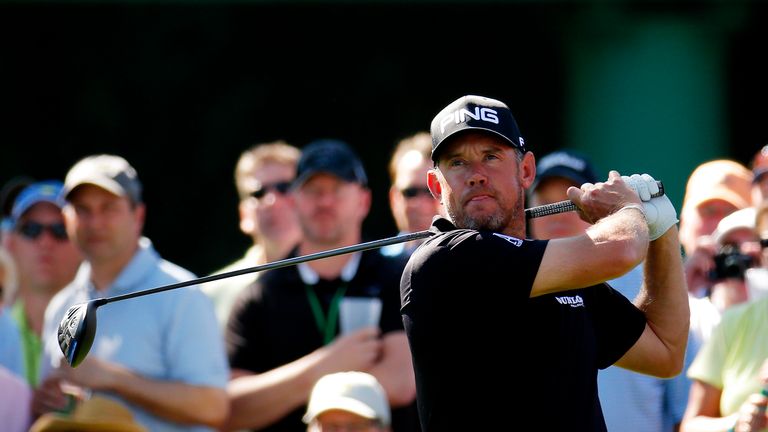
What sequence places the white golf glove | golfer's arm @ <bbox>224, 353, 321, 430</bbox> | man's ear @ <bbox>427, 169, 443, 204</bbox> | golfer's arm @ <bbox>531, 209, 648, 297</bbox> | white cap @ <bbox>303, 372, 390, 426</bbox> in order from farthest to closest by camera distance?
golfer's arm @ <bbox>224, 353, 321, 430</bbox>
white cap @ <bbox>303, 372, 390, 426</bbox>
man's ear @ <bbox>427, 169, 443, 204</bbox>
the white golf glove
golfer's arm @ <bbox>531, 209, 648, 297</bbox>

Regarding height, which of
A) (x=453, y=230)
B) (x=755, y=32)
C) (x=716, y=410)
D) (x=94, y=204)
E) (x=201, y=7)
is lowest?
→ (x=716, y=410)

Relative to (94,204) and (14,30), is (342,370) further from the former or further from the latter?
(14,30)

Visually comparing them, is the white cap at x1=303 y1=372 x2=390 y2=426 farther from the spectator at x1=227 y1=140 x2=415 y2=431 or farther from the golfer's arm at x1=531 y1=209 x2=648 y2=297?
the golfer's arm at x1=531 y1=209 x2=648 y2=297

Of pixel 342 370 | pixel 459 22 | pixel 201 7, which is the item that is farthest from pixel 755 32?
pixel 342 370

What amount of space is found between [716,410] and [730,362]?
0.64 feet

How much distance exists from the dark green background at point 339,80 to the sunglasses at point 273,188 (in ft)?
14.4

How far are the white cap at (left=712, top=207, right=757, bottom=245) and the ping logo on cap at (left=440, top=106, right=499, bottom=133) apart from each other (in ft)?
8.46

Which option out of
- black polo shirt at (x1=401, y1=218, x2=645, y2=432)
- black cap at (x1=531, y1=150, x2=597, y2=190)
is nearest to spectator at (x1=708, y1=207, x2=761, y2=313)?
black cap at (x1=531, y1=150, x2=597, y2=190)

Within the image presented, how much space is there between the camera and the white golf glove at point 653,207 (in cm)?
434

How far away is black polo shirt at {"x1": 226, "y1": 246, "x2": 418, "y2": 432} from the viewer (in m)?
6.46

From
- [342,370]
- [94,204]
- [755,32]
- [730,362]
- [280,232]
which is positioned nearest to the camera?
[730,362]

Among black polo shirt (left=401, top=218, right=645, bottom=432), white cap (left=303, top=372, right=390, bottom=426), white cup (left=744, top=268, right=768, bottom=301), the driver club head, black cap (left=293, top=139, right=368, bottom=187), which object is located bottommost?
black polo shirt (left=401, top=218, right=645, bottom=432)

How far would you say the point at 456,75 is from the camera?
12328mm

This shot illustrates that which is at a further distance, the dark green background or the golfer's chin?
the dark green background
